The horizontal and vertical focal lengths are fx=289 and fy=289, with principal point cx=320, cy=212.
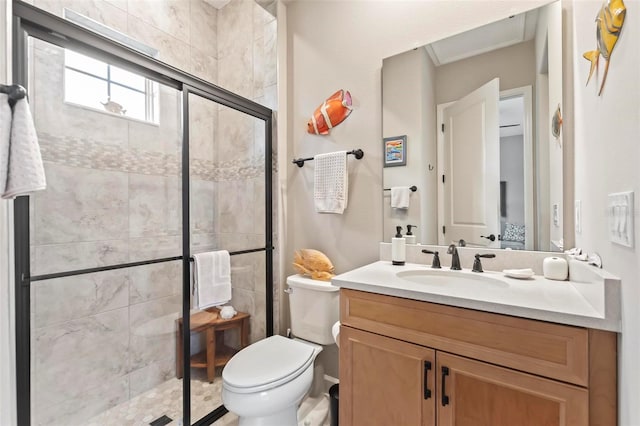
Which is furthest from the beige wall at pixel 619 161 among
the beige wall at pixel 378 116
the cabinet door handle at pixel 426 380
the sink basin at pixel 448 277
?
the cabinet door handle at pixel 426 380

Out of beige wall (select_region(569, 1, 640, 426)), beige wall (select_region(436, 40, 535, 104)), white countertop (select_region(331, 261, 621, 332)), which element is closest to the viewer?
beige wall (select_region(569, 1, 640, 426))

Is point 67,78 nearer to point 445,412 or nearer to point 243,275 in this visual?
point 243,275

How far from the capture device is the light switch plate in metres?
0.59

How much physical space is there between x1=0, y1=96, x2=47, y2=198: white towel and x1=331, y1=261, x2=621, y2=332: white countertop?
1.09m

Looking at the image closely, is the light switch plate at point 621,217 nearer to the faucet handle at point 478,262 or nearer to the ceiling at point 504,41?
the faucet handle at point 478,262

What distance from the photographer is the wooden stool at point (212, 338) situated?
1.78 metres

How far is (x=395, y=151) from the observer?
1.64m

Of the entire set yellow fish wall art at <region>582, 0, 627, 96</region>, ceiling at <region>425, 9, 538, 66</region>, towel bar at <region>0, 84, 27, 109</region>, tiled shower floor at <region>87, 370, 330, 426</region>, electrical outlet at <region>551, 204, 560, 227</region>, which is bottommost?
tiled shower floor at <region>87, 370, 330, 426</region>

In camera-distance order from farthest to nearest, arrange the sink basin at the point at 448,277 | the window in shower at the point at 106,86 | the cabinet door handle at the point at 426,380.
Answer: the window in shower at the point at 106,86 < the sink basin at the point at 448,277 < the cabinet door handle at the point at 426,380

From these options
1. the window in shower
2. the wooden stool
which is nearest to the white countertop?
the wooden stool

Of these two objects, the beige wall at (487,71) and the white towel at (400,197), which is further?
the white towel at (400,197)

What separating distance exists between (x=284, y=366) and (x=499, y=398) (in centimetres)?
92

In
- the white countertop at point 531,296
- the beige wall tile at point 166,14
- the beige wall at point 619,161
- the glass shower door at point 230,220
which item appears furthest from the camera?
the beige wall tile at point 166,14

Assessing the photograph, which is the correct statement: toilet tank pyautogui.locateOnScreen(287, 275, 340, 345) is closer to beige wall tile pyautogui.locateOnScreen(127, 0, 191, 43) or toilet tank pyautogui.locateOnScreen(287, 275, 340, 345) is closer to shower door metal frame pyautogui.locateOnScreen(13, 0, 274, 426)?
shower door metal frame pyautogui.locateOnScreen(13, 0, 274, 426)
